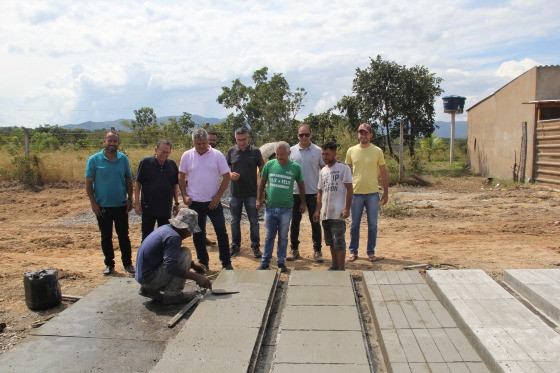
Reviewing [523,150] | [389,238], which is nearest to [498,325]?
[389,238]

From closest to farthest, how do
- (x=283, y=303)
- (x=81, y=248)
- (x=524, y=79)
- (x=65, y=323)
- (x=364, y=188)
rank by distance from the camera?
(x=65, y=323) → (x=283, y=303) → (x=364, y=188) → (x=81, y=248) → (x=524, y=79)

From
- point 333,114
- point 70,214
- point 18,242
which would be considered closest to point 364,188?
point 18,242

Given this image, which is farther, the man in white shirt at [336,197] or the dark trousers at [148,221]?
the dark trousers at [148,221]

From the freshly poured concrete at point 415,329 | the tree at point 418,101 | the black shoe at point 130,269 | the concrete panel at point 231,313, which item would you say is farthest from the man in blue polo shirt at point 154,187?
the tree at point 418,101

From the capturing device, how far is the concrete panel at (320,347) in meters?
3.47

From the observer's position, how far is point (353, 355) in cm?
353

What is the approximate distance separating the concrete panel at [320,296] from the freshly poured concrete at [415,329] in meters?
0.25

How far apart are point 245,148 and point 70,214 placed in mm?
6294

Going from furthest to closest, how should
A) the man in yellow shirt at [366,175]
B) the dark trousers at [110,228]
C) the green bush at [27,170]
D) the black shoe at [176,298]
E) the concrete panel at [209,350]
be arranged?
the green bush at [27,170] → the man in yellow shirt at [366,175] → the dark trousers at [110,228] → the black shoe at [176,298] → the concrete panel at [209,350]

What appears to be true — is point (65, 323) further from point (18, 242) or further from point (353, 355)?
point (18, 242)

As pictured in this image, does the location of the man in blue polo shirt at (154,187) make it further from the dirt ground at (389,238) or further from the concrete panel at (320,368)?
the concrete panel at (320,368)

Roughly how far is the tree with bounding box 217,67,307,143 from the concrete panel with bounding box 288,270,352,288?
13.6 m

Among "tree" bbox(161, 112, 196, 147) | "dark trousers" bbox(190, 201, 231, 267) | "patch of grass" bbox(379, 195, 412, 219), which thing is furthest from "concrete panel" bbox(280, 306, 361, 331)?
Result: "tree" bbox(161, 112, 196, 147)

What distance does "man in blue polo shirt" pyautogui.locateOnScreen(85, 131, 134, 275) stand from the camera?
5758mm
